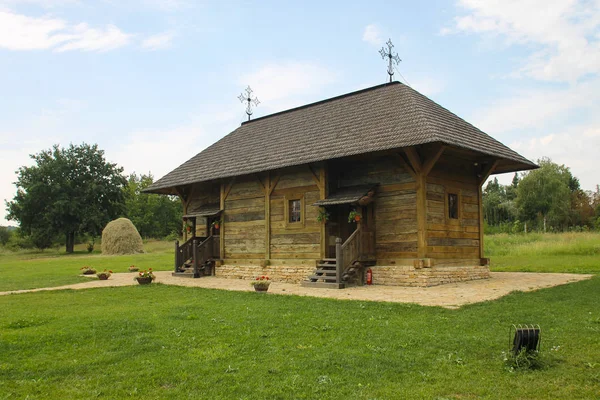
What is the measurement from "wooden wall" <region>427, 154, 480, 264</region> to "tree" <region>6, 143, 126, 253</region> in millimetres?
36485

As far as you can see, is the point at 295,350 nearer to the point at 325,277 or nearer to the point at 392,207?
the point at 325,277

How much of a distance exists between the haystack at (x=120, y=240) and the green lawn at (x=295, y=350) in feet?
82.0

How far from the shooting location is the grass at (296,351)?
503 cm

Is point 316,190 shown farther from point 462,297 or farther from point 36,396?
point 36,396

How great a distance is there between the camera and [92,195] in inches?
1791

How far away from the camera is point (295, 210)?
55.0 ft

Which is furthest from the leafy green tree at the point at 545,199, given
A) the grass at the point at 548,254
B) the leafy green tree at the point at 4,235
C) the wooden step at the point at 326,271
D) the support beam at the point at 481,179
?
the leafy green tree at the point at 4,235

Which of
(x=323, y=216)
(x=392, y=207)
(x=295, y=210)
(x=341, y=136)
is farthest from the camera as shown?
(x=295, y=210)

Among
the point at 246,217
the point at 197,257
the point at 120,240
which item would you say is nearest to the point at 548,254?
the point at 246,217

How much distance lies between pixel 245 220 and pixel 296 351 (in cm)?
1209

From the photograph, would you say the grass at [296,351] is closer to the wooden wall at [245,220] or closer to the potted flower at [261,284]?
the potted flower at [261,284]

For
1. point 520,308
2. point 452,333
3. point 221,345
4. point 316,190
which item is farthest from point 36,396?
point 316,190

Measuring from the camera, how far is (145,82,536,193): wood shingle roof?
45.5 ft

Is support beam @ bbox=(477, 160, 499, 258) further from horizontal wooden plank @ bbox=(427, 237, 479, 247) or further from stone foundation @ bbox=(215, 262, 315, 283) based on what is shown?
stone foundation @ bbox=(215, 262, 315, 283)
